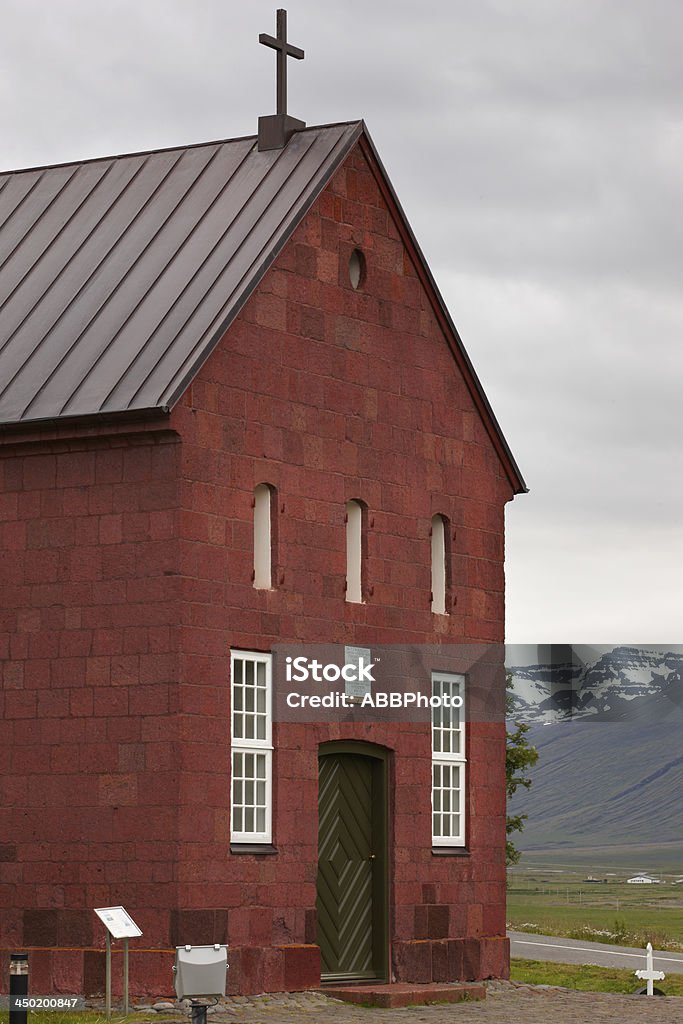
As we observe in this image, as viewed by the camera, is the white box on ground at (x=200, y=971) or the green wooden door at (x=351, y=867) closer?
the white box on ground at (x=200, y=971)

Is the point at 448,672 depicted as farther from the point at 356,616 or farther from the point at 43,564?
the point at 43,564

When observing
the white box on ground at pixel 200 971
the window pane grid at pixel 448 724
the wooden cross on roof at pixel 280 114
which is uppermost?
the wooden cross on roof at pixel 280 114

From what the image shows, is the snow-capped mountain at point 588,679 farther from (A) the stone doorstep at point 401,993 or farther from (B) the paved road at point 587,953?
(A) the stone doorstep at point 401,993

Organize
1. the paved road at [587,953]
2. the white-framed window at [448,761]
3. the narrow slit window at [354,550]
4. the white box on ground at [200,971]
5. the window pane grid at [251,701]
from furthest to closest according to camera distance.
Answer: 1. the paved road at [587,953]
2. the white-framed window at [448,761]
3. the narrow slit window at [354,550]
4. the window pane grid at [251,701]
5. the white box on ground at [200,971]

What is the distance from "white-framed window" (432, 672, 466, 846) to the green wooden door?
1.23 m

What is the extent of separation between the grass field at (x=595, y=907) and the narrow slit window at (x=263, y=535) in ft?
64.6

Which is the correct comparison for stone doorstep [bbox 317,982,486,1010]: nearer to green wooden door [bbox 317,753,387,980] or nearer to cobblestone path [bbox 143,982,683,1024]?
cobblestone path [bbox 143,982,683,1024]

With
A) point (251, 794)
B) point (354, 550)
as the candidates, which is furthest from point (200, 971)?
point (354, 550)

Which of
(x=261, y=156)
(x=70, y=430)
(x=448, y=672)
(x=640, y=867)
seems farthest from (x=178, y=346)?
(x=640, y=867)

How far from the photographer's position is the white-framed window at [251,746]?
26.2 metres

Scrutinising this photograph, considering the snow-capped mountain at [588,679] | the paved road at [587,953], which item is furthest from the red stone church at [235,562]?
the snow-capped mountain at [588,679]

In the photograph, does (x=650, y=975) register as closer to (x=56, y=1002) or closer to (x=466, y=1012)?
(x=466, y=1012)

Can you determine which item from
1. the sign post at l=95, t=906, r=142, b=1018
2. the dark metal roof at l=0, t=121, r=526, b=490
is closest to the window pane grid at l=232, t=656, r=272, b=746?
the sign post at l=95, t=906, r=142, b=1018

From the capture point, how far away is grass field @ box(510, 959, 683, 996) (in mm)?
30672
